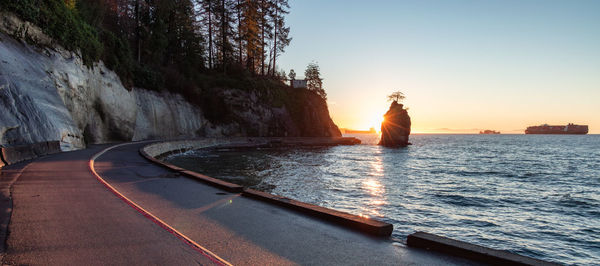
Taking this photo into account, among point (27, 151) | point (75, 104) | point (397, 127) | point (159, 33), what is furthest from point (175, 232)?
point (397, 127)

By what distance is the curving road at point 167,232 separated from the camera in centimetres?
424

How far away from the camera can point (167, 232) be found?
5262 millimetres

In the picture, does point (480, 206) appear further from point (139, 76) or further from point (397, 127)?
point (397, 127)

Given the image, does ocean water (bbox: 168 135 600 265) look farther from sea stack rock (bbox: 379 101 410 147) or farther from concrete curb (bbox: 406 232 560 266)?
sea stack rock (bbox: 379 101 410 147)

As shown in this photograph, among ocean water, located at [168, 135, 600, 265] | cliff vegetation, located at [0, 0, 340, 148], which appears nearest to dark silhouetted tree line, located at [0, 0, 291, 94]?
cliff vegetation, located at [0, 0, 340, 148]

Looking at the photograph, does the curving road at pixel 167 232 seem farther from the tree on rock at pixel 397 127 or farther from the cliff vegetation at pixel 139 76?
the tree on rock at pixel 397 127

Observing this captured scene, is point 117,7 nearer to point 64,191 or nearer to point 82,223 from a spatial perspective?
point 64,191

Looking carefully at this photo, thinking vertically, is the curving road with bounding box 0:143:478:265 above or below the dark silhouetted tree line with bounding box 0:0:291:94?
below

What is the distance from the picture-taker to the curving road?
4242 millimetres

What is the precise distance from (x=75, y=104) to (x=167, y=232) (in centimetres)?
2307

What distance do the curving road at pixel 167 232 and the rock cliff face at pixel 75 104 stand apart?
8.18 m

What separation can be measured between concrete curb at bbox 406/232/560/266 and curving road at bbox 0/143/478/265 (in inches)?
8.4

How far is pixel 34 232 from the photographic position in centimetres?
489

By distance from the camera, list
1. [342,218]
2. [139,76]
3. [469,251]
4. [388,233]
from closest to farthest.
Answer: [469,251] < [388,233] < [342,218] < [139,76]
